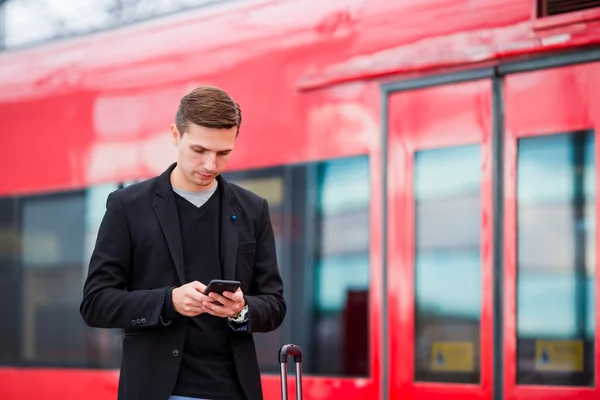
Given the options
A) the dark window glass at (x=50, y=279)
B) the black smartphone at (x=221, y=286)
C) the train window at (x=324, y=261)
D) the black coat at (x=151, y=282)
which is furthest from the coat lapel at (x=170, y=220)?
the dark window glass at (x=50, y=279)

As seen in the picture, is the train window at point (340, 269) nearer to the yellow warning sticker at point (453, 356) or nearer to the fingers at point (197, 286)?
the yellow warning sticker at point (453, 356)

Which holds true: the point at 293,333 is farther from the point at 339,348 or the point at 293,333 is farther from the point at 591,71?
the point at 591,71

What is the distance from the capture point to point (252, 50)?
5.00 metres

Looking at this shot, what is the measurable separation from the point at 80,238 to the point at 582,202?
3.06 metres

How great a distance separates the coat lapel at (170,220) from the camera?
2.61 m

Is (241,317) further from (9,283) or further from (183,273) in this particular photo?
(9,283)

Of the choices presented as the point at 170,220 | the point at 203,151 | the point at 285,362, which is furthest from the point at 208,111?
the point at 285,362

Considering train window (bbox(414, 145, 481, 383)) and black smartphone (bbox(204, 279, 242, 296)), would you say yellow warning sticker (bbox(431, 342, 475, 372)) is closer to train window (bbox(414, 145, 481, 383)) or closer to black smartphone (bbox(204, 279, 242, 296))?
train window (bbox(414, 145, 481, 383))

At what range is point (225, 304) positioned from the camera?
2.45 metres

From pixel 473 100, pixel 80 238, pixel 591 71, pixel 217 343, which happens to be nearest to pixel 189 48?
pixel 80 238

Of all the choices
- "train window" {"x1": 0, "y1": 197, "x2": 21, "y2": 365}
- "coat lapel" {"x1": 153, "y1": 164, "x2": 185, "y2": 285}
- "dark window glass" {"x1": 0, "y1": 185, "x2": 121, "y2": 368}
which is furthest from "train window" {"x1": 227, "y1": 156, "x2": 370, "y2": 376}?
"train window" {"x1": 0, "y1": 197, "x2": 21, "y2": 365}

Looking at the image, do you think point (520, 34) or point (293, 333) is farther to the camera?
point (293, 333)

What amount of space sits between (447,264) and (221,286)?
1.80 meters

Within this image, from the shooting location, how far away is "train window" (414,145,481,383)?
13.0 feet
